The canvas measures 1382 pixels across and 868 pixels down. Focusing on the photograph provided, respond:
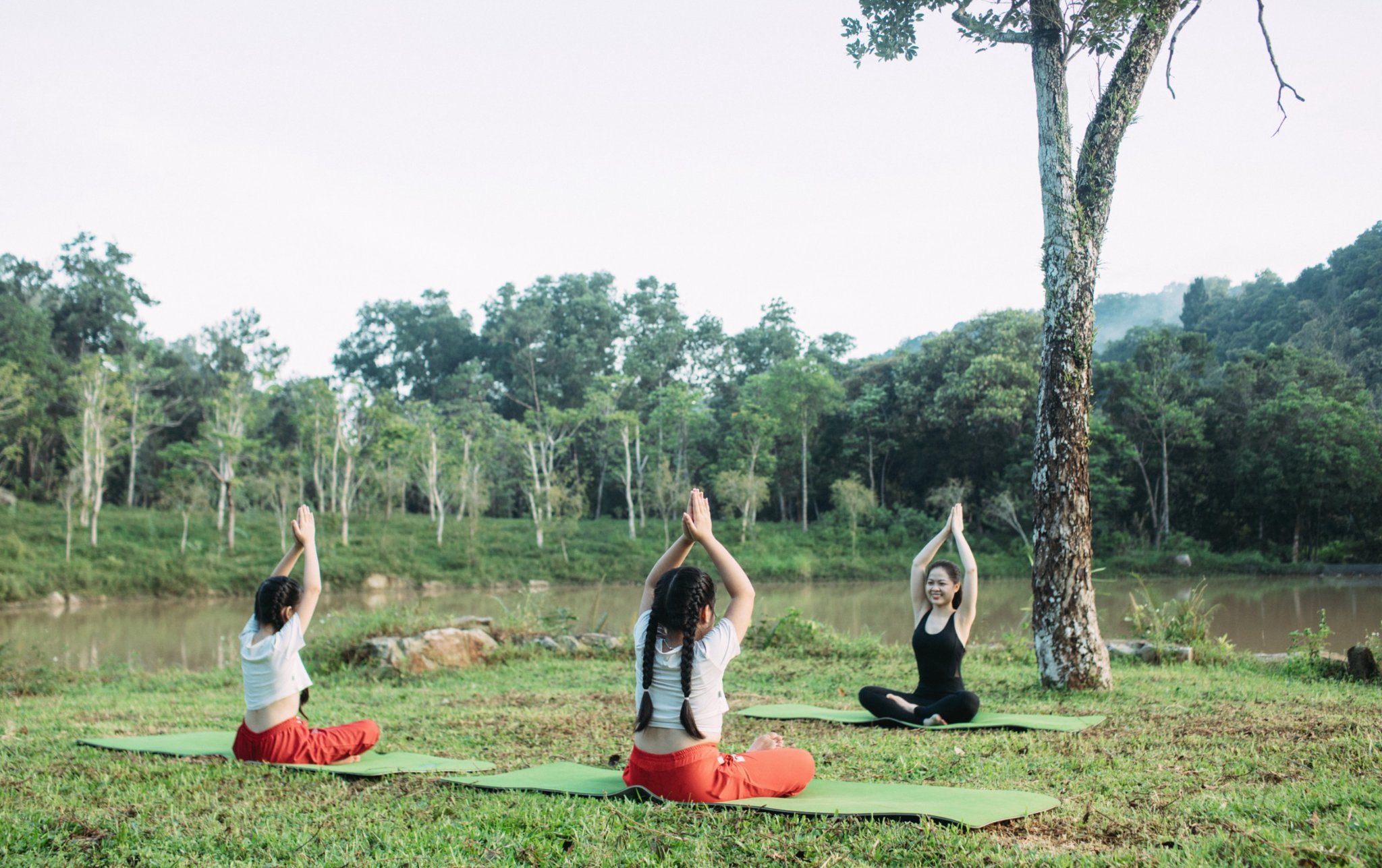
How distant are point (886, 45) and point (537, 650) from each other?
7.14 meters

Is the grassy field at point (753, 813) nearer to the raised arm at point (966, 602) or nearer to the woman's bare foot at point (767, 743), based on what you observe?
the woman's bare foot at point (767, 743)

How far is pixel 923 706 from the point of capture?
5.52 meters

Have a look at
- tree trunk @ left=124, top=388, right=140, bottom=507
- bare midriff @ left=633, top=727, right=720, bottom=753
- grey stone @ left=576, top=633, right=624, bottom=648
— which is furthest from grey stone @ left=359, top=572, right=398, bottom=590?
bare midriff @ left=633, top=727, right=720, bottom=753

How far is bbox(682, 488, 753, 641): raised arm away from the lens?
3264 millimetres

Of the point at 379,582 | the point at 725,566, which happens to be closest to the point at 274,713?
the point at 725,566

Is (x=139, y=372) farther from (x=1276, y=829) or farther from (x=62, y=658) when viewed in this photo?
(x=1276, y=829)

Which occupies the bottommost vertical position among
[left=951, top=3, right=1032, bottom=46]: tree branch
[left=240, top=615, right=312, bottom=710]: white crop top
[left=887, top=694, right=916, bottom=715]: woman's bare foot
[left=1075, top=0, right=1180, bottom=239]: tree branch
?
[left=887, top=694, right=916, bottom=715]: woman's bare foot

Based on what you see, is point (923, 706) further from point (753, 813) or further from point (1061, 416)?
point (1061, 416)

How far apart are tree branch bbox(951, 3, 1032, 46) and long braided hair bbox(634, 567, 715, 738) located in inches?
243

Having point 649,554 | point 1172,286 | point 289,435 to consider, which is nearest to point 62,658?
point 649,554

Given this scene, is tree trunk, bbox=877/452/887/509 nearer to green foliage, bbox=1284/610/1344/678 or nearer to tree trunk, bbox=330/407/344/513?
tree trunk, bbox=330/407/344/513

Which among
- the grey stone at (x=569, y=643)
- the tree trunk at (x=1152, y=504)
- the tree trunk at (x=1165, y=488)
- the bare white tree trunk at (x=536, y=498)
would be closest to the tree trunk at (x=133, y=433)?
the bare white tree trunk at (x=536, y=498)

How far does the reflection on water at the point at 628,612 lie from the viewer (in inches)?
536

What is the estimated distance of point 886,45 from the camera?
27.8ft
